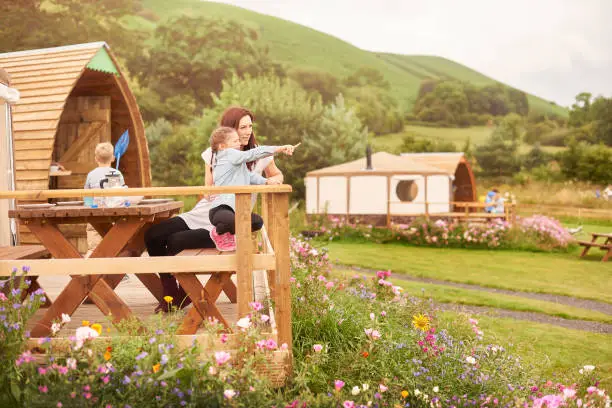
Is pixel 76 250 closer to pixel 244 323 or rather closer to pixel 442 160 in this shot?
pixel 244 323

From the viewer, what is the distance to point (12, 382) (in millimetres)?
3436

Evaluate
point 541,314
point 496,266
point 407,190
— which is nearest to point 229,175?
point 541,314

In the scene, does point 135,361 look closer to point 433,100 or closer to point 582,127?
point 582,127

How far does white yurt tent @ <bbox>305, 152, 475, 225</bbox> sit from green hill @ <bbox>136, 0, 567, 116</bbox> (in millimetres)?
58815

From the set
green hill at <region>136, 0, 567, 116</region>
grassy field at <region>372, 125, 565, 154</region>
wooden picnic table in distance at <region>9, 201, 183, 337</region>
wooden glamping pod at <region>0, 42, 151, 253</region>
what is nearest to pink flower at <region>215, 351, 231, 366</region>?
wooden picnic table in distance at <region>9, 201, 183, 337</region>

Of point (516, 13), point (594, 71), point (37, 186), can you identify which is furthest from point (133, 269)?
point (516, 13)

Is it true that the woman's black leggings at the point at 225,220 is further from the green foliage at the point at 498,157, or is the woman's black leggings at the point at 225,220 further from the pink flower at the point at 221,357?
the green foliage at the point at 498,157

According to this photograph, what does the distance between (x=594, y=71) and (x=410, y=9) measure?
55.4 m

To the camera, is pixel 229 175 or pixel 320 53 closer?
pixel 229 175

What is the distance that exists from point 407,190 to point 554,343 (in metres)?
16.7

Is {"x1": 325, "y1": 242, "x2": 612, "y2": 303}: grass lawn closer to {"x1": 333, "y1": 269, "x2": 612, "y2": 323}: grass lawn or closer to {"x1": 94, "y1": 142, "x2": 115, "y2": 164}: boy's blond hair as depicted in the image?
{"x1": 333, "y1": 269, "x2": 612, "y2": 323}: grass lawn

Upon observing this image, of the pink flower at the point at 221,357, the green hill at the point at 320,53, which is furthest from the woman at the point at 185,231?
the green hill at the point at 320,53

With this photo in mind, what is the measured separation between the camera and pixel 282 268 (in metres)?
3.99

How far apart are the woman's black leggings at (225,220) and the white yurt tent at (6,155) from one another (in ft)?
12.5
